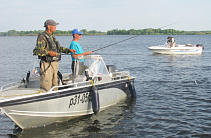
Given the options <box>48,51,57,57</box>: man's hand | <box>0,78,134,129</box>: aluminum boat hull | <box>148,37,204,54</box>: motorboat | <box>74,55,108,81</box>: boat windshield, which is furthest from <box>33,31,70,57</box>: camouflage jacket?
<box>148,37,204,54</box>: motorboat

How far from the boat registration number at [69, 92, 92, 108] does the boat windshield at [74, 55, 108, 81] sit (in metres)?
0.59

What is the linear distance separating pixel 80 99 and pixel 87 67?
4.03ft

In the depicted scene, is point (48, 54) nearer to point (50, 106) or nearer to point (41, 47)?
point (41, 47)

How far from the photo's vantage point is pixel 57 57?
22.2 ft

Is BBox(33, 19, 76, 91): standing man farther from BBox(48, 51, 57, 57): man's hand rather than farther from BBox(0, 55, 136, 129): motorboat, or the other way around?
BBox(0, 55, 136, 129): motorboat

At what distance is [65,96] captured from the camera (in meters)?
6.74

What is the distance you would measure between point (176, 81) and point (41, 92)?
946 centimetres

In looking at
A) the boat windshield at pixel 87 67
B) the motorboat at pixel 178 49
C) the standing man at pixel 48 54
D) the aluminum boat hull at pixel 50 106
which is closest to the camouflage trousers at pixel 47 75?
the standing man at pixel 48 54

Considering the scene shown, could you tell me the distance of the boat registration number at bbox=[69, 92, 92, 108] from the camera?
7.02m

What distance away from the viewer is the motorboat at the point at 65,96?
6.10 m

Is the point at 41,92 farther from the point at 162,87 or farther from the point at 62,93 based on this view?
the point at 162,87

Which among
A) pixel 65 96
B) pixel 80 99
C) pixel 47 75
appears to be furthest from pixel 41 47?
pixel 80 99

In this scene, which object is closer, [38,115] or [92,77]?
[38,115]

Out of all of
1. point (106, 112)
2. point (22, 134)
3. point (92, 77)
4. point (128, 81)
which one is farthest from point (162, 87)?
point (22, 134)
